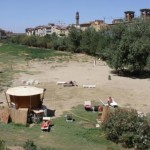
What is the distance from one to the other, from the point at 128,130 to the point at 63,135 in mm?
3678

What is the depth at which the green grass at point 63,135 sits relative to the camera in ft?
61.9

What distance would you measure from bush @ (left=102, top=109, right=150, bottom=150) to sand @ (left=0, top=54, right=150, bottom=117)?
6221 millimetres

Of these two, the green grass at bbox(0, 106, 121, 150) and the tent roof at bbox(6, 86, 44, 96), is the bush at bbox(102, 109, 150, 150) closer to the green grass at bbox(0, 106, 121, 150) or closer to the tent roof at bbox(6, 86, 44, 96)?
the green grass at bbox(0, 106, 121, 150)

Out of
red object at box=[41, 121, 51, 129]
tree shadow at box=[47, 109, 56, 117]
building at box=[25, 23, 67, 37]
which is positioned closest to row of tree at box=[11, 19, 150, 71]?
tree shadow at box=[47, 109, 56, 117]

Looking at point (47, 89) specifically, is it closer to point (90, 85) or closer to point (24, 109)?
point (90, 85)

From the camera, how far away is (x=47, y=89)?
34281 mm

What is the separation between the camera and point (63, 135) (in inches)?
806

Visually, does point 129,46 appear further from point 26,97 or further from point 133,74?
point 26,97

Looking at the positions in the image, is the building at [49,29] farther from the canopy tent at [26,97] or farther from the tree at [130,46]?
the canopy tent at [26,97]

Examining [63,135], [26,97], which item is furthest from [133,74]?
[63,135]

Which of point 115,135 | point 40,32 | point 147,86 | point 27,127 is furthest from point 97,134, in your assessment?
point 40,32

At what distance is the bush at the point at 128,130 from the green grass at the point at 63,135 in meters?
0.49

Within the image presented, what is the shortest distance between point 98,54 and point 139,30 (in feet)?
71.1

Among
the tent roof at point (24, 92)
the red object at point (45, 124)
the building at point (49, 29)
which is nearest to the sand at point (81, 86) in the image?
the tent roof at point (24, 92)
